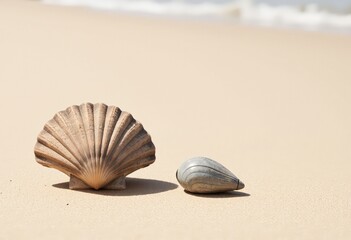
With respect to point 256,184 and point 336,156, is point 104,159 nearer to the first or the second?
point 256,184

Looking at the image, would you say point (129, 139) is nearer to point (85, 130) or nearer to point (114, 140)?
point (114, 140)

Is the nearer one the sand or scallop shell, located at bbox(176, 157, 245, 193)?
the sand

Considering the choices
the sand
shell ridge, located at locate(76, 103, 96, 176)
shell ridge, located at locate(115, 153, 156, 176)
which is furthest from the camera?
shell ridge, located at locate(115, 153, 156, 176)

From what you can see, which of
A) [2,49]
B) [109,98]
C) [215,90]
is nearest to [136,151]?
[109,98]

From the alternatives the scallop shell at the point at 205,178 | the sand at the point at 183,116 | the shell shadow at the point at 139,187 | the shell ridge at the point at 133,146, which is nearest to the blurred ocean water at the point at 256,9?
the sand at the point at 183,116

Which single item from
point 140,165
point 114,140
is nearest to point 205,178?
point 140,165

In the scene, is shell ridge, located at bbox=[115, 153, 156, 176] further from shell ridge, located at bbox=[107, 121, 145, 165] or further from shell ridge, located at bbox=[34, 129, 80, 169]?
shell ridge, located at bbox=[34, 129, 80, 169]

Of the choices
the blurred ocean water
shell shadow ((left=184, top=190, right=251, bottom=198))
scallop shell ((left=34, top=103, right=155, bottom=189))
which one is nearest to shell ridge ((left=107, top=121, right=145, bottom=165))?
scallop shell ((left=34, top=103, right=155, bottom=189))
